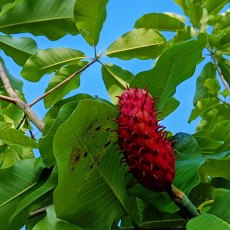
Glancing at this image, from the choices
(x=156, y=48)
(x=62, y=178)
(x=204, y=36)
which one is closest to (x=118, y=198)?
(x=62, y=178)

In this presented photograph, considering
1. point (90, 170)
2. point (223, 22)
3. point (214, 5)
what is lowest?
point (90, 170)

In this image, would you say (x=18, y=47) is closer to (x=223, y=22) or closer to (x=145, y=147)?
(x=223, y=22)

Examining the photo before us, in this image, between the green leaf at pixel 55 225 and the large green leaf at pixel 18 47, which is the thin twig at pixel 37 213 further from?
the large green leaf at pixel 18 47

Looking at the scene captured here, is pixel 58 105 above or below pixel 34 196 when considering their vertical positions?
above

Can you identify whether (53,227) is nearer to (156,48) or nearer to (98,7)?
(98,7)

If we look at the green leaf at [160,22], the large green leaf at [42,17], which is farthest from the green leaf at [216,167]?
the green leaf at [160,22]

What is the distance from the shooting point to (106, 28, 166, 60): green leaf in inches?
83.3

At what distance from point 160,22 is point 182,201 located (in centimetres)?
203

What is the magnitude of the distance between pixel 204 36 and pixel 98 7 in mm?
708

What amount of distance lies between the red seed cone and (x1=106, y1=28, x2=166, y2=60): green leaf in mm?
1108

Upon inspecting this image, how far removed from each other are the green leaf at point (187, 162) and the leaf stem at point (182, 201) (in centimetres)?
2

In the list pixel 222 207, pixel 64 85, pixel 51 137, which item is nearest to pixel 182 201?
pixel 222 207

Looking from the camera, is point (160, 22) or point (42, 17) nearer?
point (42, 17)

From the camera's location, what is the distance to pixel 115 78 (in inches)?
86.1
